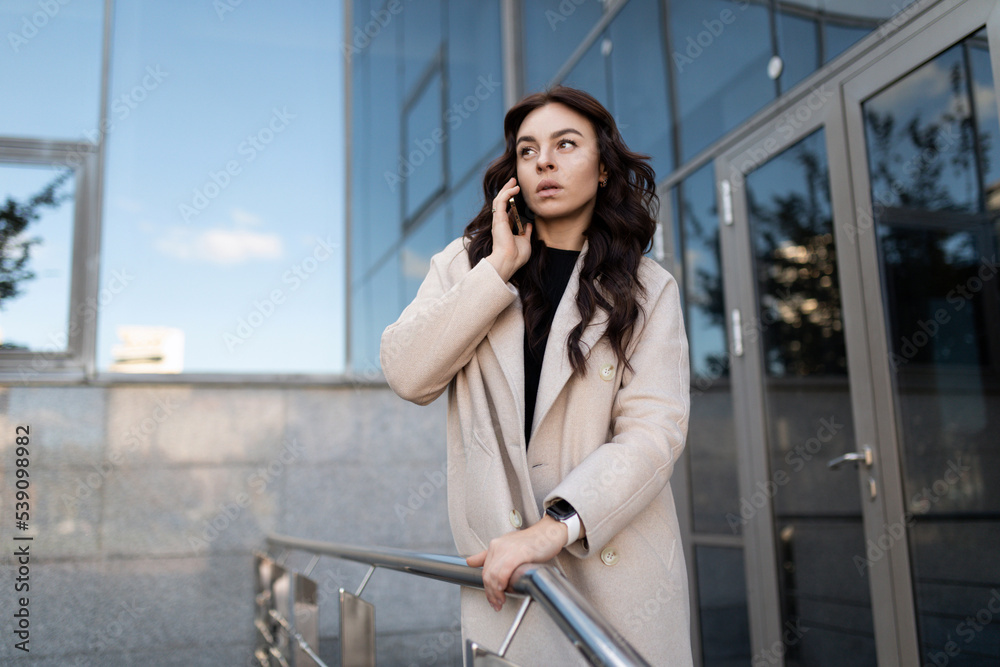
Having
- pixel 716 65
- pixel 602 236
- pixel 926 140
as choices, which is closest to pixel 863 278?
pixel 926 140

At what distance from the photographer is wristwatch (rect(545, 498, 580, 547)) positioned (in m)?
1.09

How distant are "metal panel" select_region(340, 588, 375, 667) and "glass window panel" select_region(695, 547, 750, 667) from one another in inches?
74.0

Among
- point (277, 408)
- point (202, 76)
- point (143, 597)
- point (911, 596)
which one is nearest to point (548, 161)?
point (911, 596)

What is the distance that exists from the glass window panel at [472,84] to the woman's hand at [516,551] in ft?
11.9

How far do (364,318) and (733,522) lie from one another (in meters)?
2.05

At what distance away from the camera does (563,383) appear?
123 centimetres

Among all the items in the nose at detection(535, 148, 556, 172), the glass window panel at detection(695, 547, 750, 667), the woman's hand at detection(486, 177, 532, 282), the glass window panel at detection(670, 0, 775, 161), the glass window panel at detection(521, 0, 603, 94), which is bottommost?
the glass window panel at detection(695, 547, 750, 667)

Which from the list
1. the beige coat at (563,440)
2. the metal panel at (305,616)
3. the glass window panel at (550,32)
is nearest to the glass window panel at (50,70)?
the glass window panel at (550,32)

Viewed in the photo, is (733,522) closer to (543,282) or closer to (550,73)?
(543,282)

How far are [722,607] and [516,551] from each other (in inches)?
104

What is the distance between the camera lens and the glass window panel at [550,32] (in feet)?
14.1

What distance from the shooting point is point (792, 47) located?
9.23 feet

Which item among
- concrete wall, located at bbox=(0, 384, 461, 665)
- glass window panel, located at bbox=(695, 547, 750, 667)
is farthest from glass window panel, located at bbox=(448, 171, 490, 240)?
glass window panel, located at bbox=(695, 547, 750, 667)

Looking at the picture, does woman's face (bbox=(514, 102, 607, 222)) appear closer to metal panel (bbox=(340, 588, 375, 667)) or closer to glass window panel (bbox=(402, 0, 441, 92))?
metal panel (bbox=(340, 588, 375, 667))
